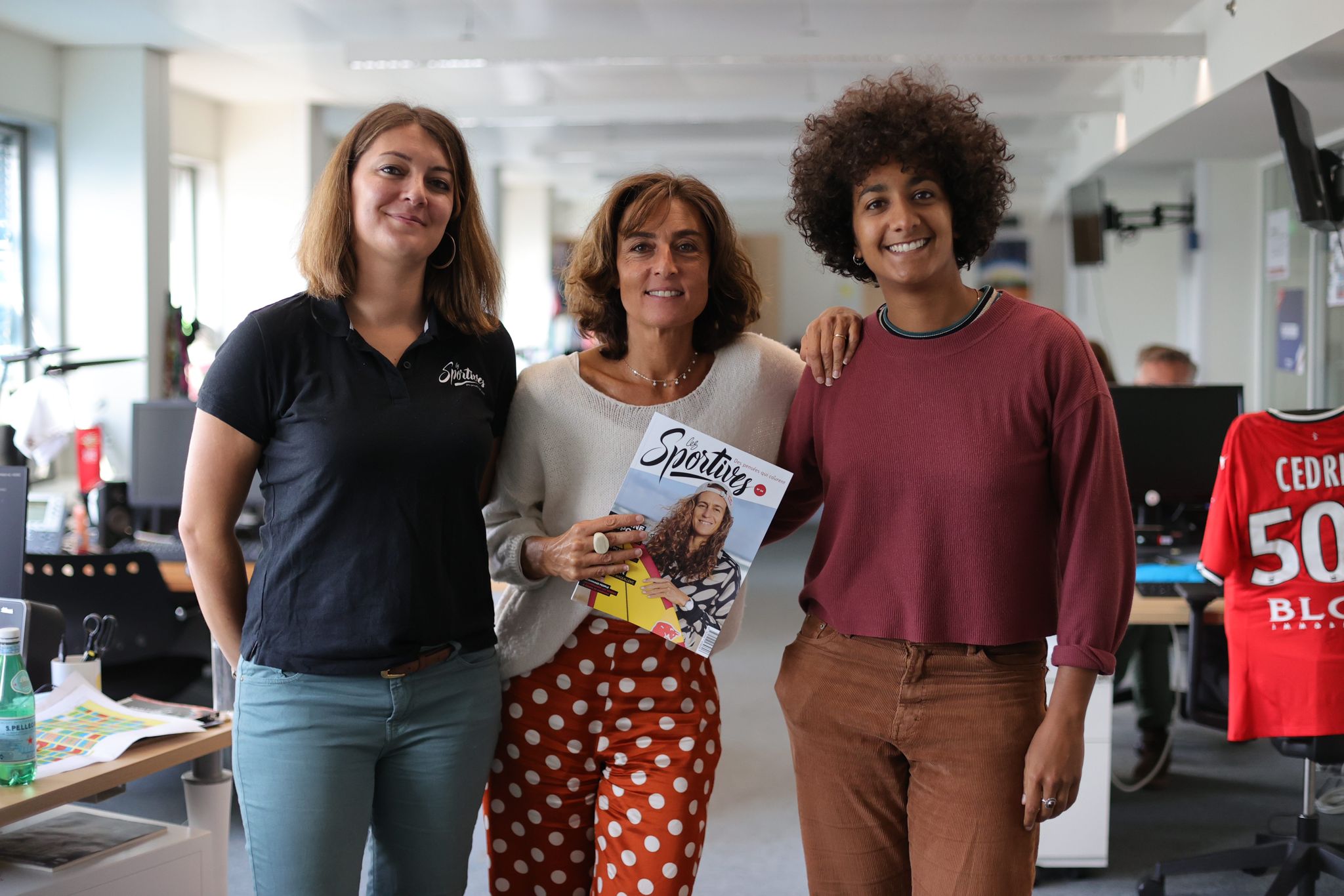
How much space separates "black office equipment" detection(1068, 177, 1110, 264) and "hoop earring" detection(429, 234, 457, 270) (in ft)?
25.1

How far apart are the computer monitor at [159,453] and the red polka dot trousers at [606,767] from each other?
2.97 meters

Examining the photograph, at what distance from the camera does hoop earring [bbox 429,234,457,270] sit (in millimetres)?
1847

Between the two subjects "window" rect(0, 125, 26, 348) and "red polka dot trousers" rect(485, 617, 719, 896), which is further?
"window" rect(0, 125, 26, 348)

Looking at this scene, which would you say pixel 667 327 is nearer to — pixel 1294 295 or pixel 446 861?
pixel 446 861

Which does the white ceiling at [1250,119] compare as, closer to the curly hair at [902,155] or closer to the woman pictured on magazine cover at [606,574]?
the curly hair at [902,155]

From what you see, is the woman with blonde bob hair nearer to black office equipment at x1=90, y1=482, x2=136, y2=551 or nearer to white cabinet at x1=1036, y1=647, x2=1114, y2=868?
white cabinet at x1=1036, y1=647, x2=1114, y2=868

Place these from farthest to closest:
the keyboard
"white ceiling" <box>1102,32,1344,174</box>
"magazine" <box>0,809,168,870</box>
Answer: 1. "white ceiling" <box>1102,32,1344,174</box>
2. the keyboard
3. "magazine" <box>0,809,168,870</box>

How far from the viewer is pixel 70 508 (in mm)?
4898

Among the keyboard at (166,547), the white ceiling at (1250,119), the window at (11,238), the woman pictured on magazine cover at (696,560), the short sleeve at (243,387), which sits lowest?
the keyboard at (166,547)

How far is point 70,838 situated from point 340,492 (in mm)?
963

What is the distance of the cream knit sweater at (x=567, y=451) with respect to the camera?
183cm

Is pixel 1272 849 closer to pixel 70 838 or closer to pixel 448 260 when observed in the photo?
pixel 448 260

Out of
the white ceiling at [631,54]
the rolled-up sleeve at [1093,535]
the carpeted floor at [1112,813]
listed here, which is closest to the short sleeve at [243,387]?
the rolled-up sleeve at [1093,535]

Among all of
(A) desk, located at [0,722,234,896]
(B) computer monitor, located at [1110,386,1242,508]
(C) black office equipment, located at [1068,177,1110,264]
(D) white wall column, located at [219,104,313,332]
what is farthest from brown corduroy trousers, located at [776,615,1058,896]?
(C) black office equipment, located at [1068,177,1110,264]
